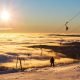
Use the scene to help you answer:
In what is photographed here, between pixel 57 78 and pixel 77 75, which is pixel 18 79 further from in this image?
pixel 77 75

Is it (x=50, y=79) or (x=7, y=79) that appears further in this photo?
(x=7, y=79)

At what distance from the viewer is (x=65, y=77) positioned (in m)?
27.5

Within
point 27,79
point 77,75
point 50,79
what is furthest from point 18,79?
point 77,75

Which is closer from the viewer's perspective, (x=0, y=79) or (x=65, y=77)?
(x=65, y=77)

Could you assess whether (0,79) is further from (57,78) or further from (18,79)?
(57,78)

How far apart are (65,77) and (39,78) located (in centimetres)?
222

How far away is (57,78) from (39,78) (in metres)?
1.57

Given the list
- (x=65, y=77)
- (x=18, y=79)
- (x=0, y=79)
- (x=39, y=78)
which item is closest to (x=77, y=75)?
(x=65, y=77)

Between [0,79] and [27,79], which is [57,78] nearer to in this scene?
[27,79]

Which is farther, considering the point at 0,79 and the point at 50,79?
the point at 0,79

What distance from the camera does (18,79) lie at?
28.0 m

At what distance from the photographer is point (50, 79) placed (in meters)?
26.9

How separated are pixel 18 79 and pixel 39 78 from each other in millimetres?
1822

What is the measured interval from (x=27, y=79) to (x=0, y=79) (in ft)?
9.61
